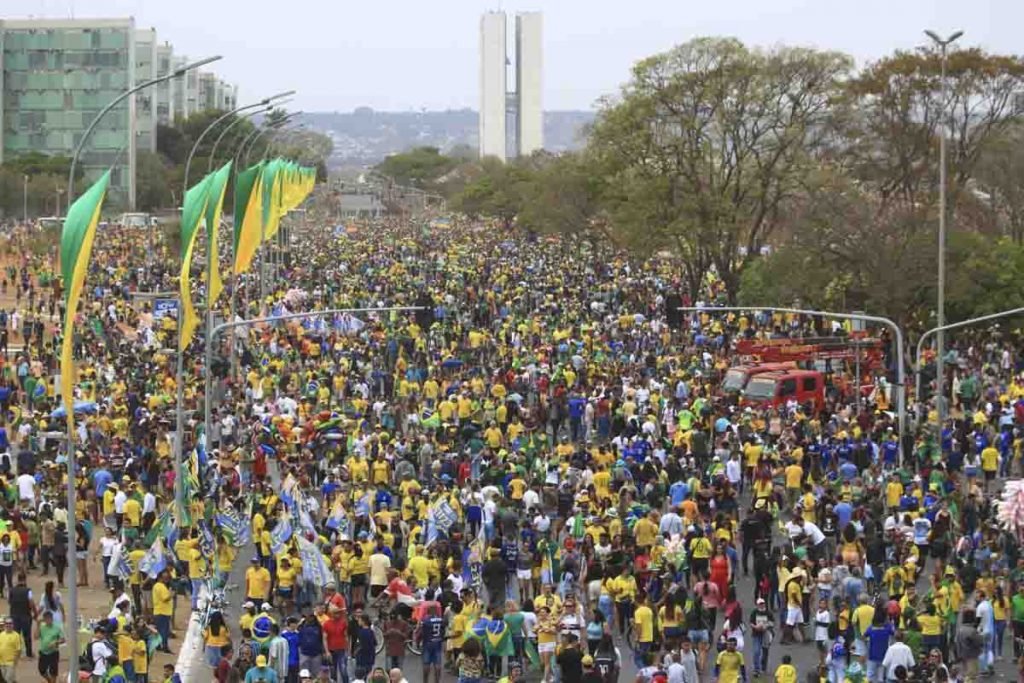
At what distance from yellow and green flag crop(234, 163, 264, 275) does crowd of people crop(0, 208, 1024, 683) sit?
285 cm

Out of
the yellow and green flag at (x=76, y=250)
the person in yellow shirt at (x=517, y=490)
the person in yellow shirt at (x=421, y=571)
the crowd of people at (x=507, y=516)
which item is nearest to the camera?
the yellow and green flag at (x=76, y=250)

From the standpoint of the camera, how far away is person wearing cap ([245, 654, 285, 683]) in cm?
1816

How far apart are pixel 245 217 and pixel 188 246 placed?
417 inches

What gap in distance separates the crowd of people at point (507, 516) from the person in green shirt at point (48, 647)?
0.10ft

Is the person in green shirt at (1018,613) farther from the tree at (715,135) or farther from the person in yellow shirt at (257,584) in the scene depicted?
the tree at (715,135)

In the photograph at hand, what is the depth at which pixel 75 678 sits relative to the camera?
19.1 metres

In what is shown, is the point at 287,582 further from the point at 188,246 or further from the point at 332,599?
the point at 188,246

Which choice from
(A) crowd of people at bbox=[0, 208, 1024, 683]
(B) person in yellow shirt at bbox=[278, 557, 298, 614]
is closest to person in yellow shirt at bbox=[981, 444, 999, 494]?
(A) crowd of people at bbox=[0, 208, 1024, 683]

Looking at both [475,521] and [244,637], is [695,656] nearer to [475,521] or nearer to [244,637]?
[244,637]

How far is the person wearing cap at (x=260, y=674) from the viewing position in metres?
18.2

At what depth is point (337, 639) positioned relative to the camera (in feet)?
66.5

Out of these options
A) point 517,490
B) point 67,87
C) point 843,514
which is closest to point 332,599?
point 517,490

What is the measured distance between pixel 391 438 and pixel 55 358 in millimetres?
16887

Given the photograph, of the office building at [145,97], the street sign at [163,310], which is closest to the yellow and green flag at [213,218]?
the street sign at [163,310]
